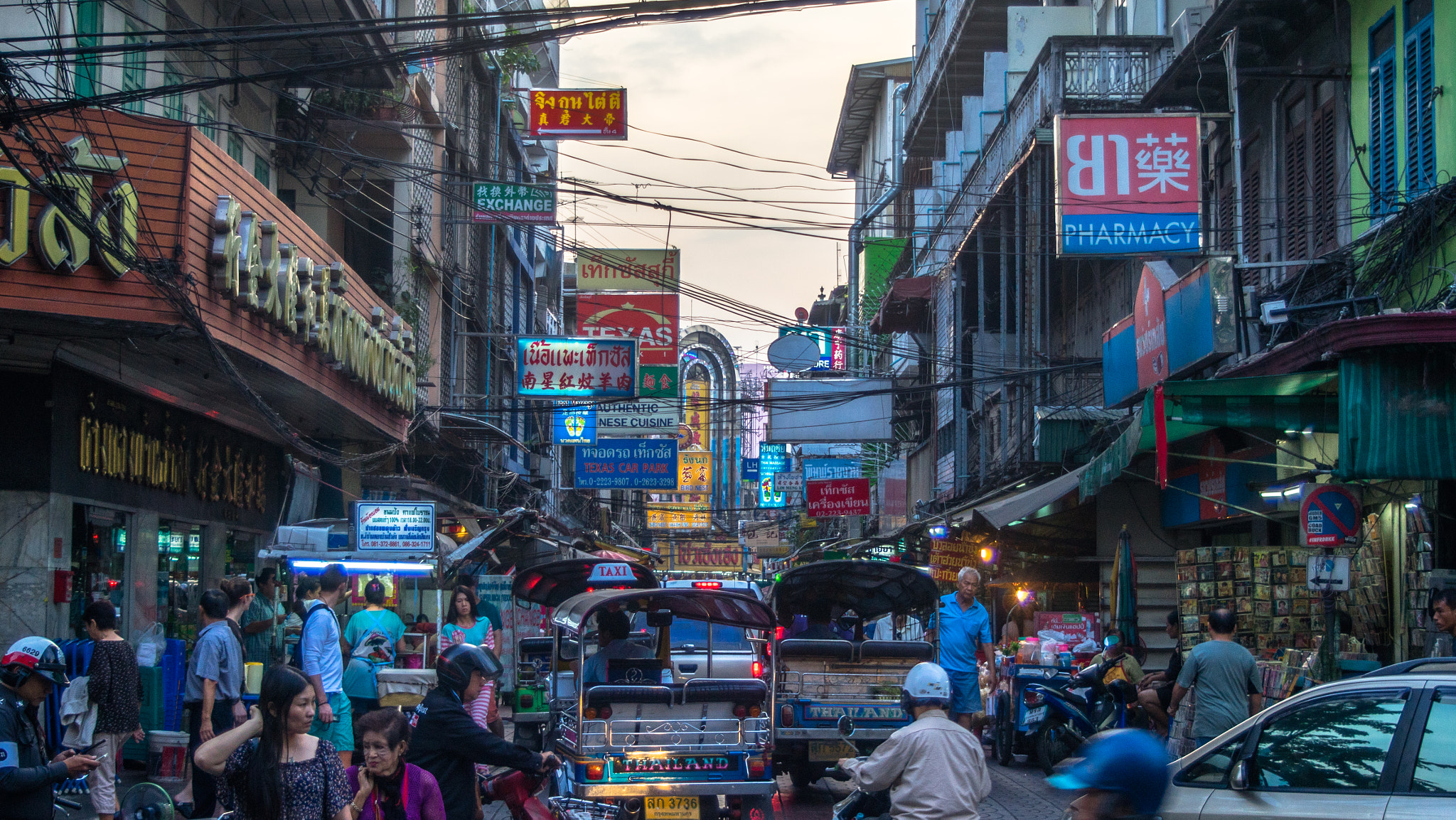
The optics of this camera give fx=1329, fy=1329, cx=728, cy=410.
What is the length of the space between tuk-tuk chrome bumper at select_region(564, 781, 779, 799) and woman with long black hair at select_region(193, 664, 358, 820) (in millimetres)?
4063

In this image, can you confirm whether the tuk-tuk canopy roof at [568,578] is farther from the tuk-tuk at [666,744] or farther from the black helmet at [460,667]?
the black helmet at [460,667]

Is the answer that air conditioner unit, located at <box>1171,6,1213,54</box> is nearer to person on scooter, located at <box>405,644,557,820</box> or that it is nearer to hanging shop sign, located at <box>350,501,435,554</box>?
hanging shop sign, located at <box>350,501,435,554</box>

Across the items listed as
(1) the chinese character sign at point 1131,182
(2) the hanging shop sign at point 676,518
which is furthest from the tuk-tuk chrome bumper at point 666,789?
(2) the hanging shop sign at point 676,518

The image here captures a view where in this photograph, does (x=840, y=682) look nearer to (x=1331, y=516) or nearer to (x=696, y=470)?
(x=1331, y=516)

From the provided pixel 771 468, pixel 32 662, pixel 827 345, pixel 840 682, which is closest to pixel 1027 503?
pixel 840 682

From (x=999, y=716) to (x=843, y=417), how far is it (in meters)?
17.9

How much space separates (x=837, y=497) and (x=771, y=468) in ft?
112

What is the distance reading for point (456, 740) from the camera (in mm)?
6211

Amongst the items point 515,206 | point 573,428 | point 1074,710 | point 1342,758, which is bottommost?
point 1074,710

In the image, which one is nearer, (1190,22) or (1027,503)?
(1190,22)

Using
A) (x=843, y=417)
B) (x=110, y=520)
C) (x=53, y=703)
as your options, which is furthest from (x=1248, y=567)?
(x=843, y=417)

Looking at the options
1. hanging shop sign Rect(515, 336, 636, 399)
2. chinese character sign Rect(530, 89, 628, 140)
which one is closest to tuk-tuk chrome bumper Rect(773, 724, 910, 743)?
hanging shop sign Rect(515, 336, 636, 399)

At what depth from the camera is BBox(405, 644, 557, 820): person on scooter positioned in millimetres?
6219

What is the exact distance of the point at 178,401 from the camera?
15.5 metres
